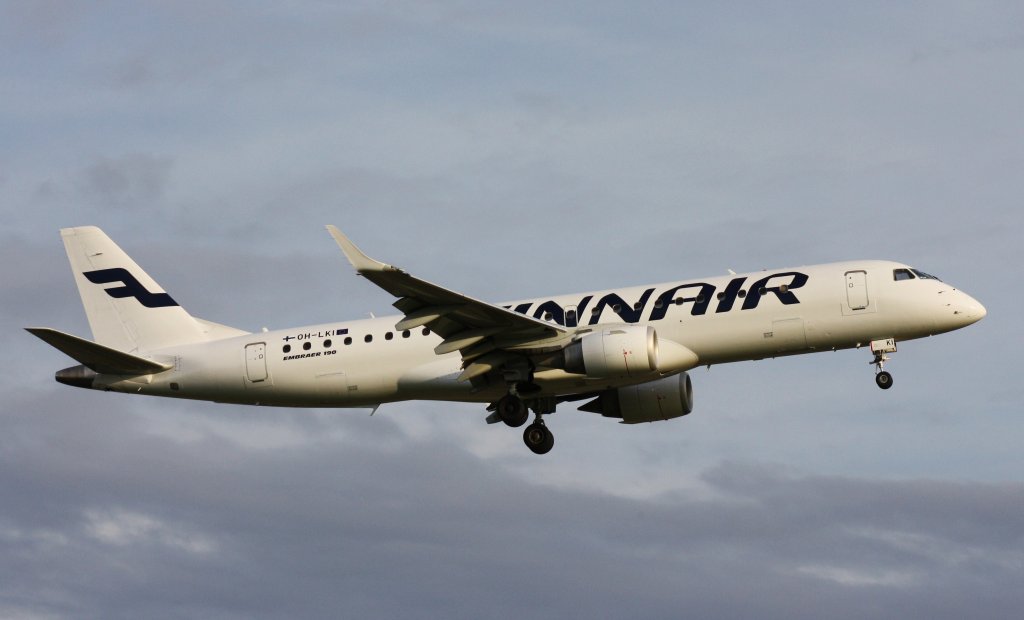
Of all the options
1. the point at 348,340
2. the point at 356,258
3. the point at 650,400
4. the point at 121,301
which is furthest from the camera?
the point at 121,301

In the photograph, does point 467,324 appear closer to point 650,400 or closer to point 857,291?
point 650,400

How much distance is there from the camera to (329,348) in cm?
4575

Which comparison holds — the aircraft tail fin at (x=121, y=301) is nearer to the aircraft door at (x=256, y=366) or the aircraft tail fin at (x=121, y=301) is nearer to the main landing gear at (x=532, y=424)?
the aircraft door at (x=256, y=366)

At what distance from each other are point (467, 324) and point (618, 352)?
4.36 m

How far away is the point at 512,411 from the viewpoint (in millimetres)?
44656

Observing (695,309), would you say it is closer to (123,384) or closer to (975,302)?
(975,302)

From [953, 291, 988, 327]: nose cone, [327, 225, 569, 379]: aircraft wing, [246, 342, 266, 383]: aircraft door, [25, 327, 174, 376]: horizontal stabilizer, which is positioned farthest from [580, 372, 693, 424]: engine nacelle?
[25, 327, 174, 376]: horizontal stabilizer

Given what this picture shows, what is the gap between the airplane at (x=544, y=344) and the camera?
42.3 meters

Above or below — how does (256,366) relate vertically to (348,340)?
below

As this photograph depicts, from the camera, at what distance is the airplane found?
139 feet

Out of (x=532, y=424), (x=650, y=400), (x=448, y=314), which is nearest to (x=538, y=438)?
(x=532, y=424)

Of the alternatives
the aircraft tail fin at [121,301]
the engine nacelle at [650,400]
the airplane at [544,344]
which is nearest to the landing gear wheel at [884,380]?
the airplane at [544,344]

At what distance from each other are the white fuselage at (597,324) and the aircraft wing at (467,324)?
1.10 metres

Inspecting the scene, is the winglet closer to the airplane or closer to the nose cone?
the airplane
